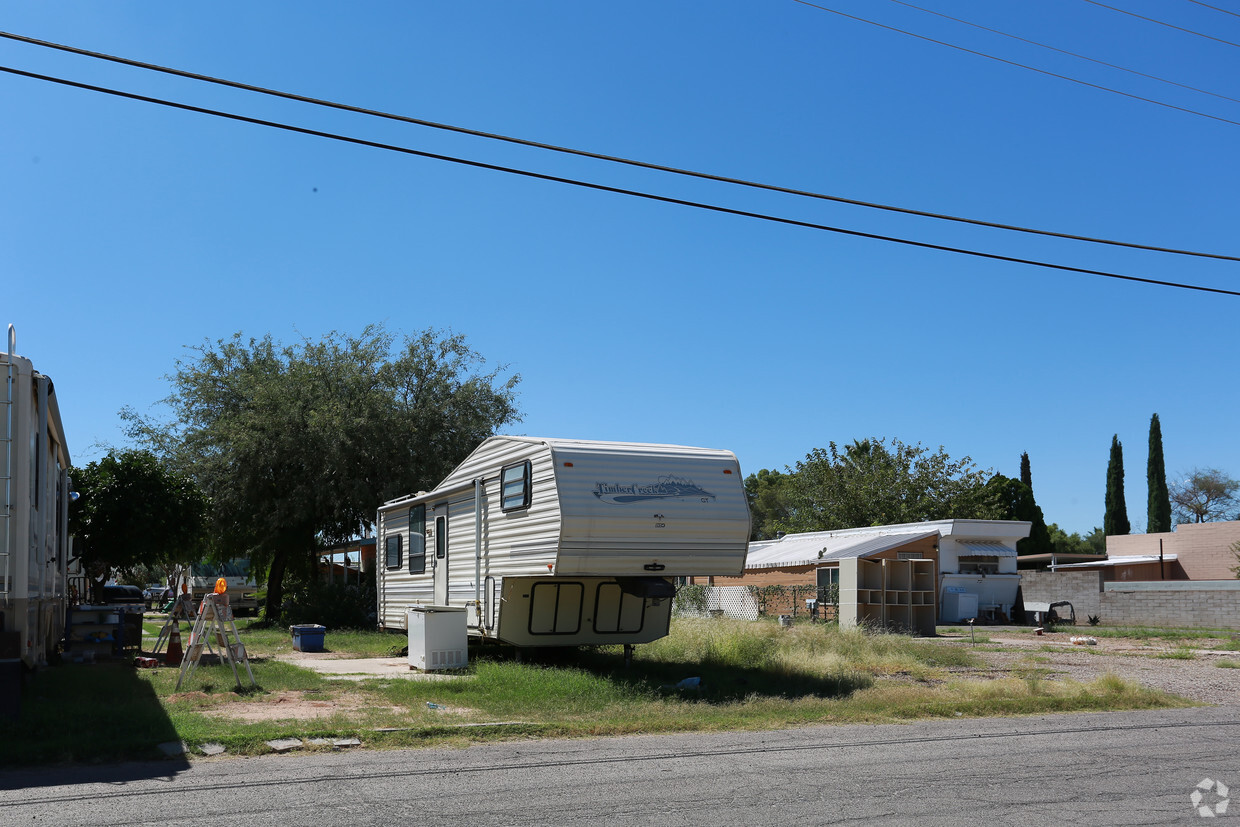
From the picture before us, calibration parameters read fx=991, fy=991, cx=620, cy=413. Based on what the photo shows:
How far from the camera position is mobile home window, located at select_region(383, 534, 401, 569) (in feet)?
64.9

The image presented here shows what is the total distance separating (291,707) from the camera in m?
10.5

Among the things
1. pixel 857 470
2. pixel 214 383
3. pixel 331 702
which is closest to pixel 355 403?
pixel 214 383

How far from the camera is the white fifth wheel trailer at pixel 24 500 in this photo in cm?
857

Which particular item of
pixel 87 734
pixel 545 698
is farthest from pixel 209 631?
pixel 545 698

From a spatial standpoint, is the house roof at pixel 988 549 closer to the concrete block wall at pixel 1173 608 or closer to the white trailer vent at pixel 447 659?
the concrete block wall at pixel 1173 608

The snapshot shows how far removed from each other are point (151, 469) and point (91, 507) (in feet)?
4.90

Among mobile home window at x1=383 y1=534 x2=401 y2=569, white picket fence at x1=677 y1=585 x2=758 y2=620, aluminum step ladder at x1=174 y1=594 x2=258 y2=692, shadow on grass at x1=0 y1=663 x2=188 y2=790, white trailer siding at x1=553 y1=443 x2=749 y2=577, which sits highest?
white trailer siding at x1=553 y1=443 x2=749 y2=577

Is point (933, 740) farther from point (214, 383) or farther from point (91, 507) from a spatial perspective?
point (214, 383)

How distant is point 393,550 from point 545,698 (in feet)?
32.2

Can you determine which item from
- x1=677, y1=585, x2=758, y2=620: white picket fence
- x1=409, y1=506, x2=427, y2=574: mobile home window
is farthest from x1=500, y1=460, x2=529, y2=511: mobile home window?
x1=677, y1=585, x2=758, y2=620: white picket fence

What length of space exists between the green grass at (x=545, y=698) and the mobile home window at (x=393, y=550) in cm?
378

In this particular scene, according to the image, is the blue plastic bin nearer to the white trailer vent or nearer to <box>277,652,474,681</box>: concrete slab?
<box>277,652,474,681</box>: concrete slab

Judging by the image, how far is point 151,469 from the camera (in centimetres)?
2067

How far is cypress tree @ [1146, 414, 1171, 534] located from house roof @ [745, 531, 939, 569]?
30312mm
